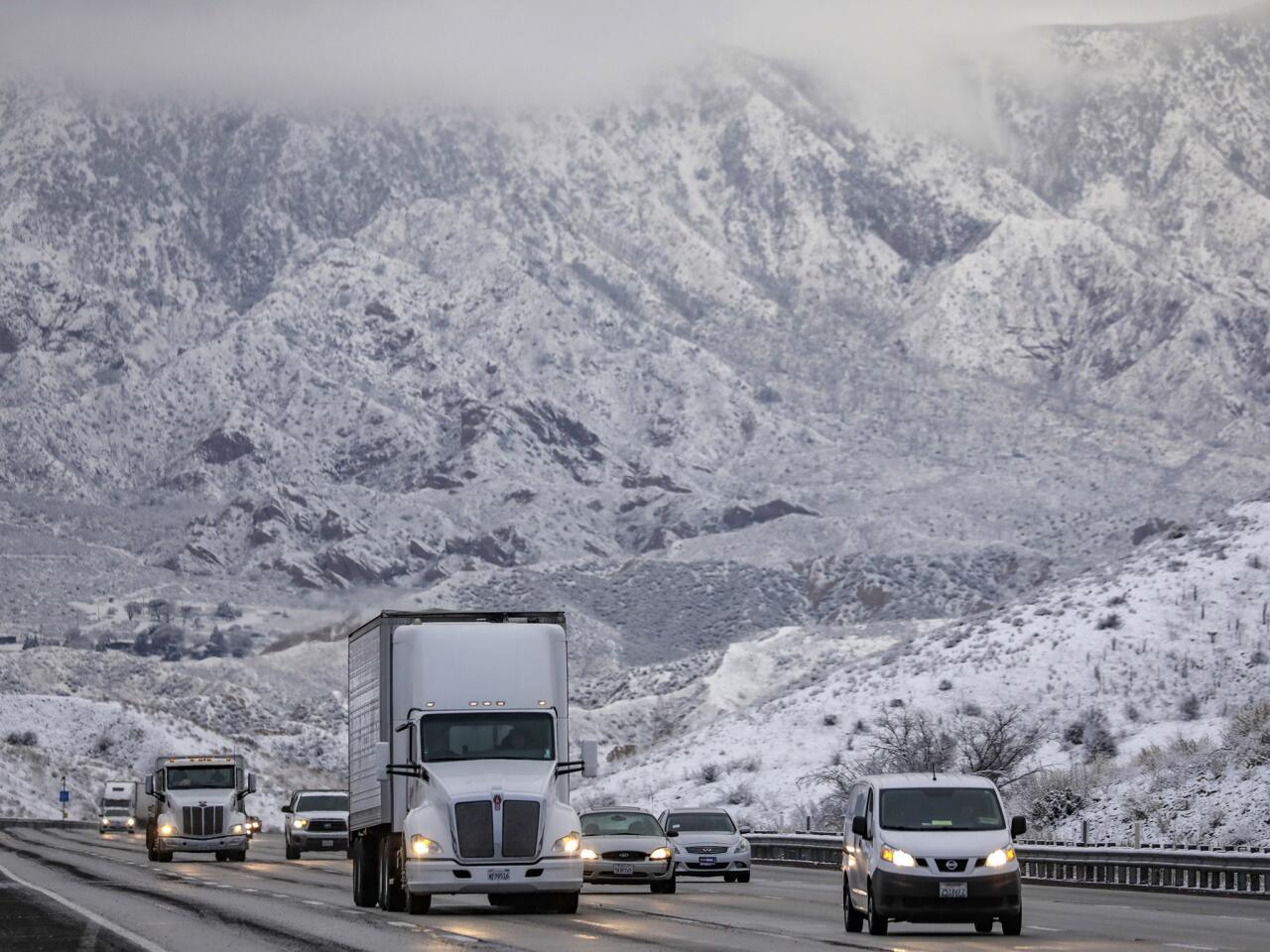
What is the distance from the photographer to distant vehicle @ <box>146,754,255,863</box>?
63031 mm

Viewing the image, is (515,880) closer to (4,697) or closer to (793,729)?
(793,729)

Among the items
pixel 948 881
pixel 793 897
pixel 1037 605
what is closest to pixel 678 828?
pixel 793 897

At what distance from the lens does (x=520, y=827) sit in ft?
112

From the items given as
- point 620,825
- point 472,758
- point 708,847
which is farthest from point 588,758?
point 708,847

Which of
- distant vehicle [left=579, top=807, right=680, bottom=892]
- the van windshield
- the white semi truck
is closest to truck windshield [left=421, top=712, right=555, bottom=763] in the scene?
the white semi truck

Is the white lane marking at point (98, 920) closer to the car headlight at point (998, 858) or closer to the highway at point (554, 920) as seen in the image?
the highway at point (554, 920)

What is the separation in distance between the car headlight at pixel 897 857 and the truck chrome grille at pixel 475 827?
653 cm

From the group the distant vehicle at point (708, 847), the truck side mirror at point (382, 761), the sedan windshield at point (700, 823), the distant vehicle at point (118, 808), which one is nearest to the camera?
the truck side mirror at point (382, 761)

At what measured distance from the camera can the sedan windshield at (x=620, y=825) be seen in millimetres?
44594

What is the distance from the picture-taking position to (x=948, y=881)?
2934 cm

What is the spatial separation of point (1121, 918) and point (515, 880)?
8.54m

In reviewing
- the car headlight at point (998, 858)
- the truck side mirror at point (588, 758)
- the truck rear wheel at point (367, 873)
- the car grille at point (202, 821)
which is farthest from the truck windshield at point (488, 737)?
the car grille at point (202, 821)

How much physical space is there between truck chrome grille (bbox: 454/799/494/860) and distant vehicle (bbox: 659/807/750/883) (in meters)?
14.5

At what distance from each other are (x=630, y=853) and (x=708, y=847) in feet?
18.6
